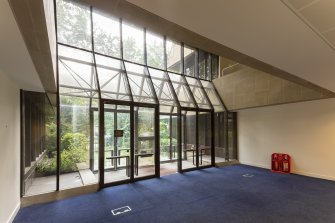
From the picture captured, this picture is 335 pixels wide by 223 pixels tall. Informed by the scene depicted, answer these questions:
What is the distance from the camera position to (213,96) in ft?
29.1

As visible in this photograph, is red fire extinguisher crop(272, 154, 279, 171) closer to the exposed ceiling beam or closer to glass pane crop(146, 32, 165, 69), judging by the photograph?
glass pane crop(146, 32, 165, 69)

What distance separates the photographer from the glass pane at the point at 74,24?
5613mm

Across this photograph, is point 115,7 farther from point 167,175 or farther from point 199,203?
point 167,175

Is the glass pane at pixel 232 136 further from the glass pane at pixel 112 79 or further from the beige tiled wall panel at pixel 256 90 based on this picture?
the glass pane at pixel 112 79

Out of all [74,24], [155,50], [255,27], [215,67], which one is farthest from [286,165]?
[74,24]

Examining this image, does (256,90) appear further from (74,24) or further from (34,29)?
(34,29)

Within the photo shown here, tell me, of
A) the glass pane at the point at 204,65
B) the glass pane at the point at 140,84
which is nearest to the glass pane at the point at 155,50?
the glass pane at the point at 140,84

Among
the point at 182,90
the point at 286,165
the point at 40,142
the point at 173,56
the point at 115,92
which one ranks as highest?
the point at 173,56

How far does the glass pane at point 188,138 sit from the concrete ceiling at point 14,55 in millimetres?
4885

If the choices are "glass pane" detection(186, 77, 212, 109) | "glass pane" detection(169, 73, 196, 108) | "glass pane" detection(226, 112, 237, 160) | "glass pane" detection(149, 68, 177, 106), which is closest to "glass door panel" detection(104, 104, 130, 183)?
"glass pane" detection(149, 68, 177, 106)

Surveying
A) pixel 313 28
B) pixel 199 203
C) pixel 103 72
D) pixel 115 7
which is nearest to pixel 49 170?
pixel 103 72

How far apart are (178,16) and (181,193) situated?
420 centimetres

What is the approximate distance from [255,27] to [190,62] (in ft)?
22.4

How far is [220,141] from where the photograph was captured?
850 cm
